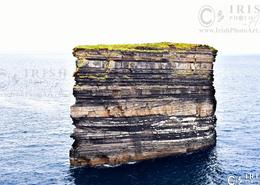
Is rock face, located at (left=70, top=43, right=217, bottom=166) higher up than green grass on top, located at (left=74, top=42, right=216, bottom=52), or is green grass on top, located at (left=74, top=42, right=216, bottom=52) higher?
green grass on top, located at (left=74, top=42, right=216, bottom=52)

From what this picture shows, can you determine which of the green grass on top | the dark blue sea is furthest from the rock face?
the dark blue sea

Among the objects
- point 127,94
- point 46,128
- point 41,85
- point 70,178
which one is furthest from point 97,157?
point 41,85

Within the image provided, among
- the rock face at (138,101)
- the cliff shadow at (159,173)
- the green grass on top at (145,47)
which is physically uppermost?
the green grass on top at (145,47)

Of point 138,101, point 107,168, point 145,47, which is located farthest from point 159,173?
point 145,47

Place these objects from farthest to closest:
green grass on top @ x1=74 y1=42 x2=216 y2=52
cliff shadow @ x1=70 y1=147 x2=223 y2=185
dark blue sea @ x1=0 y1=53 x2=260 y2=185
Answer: green grass on top @ x1=74 y1=42 x2=216 y2=52 < dark blue sea @ x1=0 y1=53 x2=260 y2=185 < cliff shadow @ x1=70 y1=147 x2=223 y2=185

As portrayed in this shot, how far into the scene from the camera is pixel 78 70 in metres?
63.7

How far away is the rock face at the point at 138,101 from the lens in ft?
210

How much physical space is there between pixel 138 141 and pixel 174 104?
798 centimetres

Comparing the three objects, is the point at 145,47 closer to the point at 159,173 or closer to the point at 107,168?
the point at 159,173

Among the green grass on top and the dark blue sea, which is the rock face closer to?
the green grass on top

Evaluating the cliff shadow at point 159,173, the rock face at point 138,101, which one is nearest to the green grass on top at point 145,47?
the rock face at point 138,101

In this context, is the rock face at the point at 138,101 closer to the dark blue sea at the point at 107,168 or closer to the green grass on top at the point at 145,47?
the green grass on top at the point at 145,47

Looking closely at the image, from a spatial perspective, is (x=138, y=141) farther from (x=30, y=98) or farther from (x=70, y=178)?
(x=30, y=98)

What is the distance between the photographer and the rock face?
6400 centimetres
